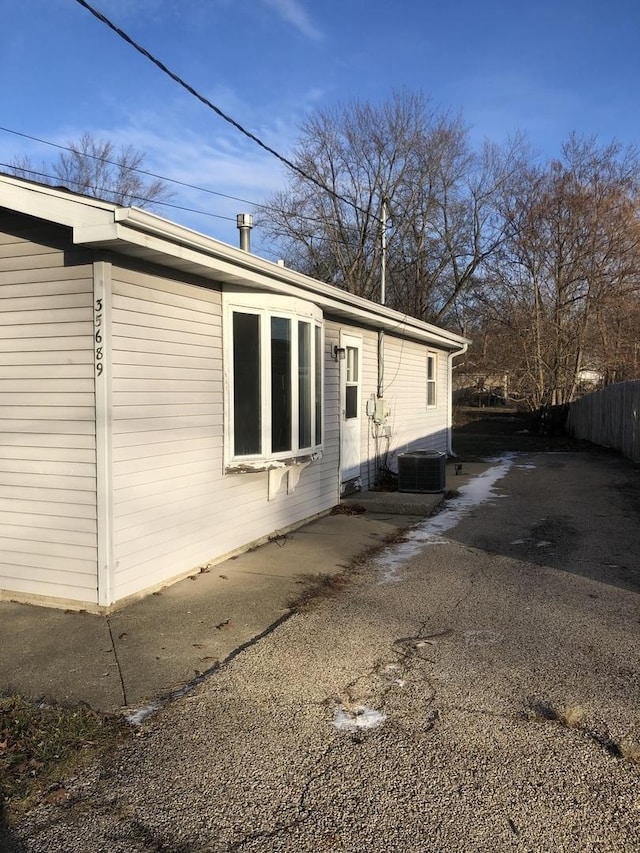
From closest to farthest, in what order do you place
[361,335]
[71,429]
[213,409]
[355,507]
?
[71,429] → [213,409] → [355,507] → [361,335]

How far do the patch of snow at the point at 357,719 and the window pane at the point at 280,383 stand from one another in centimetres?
346

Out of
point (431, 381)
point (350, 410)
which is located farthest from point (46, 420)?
point (431, 381)

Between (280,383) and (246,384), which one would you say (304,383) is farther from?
(246,384)

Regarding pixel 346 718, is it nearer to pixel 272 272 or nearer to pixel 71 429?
pixel 71 429

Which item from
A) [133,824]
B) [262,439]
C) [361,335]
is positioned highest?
[361,335]

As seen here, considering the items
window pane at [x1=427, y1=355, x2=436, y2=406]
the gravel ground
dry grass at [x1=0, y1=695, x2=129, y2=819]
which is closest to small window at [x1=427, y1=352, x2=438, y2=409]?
window pane at [x1=427, y1=355, x2=436, y2=406]

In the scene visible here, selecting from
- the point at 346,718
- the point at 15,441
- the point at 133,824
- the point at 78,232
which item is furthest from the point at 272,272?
the point at 133,824

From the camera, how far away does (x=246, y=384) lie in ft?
20.6

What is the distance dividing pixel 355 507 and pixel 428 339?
18.0ft

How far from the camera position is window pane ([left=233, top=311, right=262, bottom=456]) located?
6223mm

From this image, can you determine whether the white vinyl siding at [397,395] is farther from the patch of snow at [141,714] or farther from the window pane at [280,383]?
the patch of snow at [141,714]

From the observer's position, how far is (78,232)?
4.37 metres

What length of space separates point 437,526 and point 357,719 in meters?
4.89

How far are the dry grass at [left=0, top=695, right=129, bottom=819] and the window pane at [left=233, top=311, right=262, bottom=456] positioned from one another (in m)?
3.22
